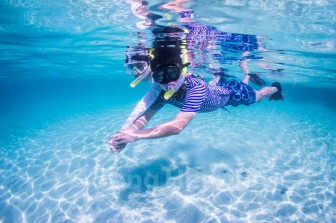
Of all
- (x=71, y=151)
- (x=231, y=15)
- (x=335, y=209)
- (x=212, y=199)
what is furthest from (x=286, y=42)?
(x=71, y=151)

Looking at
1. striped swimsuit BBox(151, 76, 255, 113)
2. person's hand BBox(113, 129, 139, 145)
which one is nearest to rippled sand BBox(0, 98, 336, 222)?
striped swimsuit BBox(151, 76, 255, 113)

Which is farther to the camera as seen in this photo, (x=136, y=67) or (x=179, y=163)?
(x=179, y=163)

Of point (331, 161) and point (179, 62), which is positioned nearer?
point (179, 62)

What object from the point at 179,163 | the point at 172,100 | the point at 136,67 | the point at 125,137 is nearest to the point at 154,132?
the point at 125,137

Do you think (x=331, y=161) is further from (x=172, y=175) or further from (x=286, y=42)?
(x=172, y=175)

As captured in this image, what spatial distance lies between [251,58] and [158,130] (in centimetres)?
1321

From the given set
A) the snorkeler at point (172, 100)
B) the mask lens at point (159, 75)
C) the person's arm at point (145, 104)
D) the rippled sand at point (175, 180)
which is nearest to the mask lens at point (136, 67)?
the person's arm at point (145, 104)

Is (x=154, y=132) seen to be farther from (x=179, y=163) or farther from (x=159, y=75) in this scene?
(x=179, y=163)

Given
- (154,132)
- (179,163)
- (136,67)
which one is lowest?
(179,163)

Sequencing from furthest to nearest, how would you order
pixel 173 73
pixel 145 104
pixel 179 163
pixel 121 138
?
1. pixel 179 163
2. pixel 145 104
3. pixel 173 73
4. pixel 121 138

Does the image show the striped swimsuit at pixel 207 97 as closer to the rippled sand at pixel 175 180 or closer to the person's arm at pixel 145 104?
the person's arm at pixel 145 104

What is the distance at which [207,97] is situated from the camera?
5453 millimetres

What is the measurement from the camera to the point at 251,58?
14734 mm

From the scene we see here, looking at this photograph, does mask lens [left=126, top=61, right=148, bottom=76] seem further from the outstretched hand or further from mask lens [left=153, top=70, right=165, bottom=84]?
the outstretched hand
